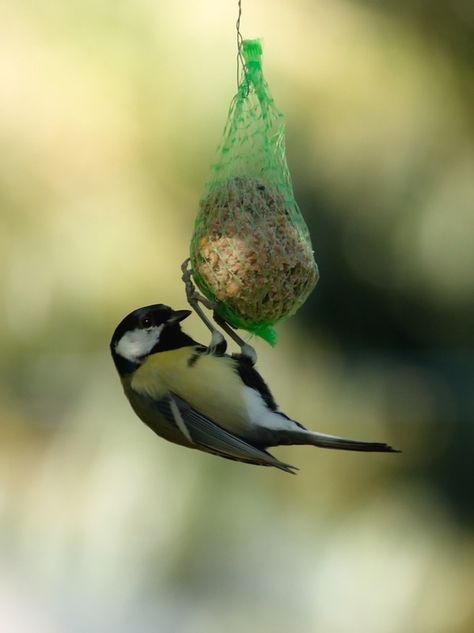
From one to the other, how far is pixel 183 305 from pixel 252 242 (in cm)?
226

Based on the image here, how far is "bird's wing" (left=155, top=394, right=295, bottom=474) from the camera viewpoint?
2.17 metres

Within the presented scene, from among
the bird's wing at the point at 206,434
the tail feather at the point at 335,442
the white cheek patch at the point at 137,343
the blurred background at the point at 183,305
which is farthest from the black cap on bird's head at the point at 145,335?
the blurred background at the point at 183,305

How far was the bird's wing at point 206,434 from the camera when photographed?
85.4 inches

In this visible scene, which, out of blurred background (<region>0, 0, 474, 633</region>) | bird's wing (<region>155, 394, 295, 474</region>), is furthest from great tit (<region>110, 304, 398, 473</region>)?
blurred background (<region>0, 0, 474, 633</region>)

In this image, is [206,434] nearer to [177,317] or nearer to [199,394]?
[199,394]

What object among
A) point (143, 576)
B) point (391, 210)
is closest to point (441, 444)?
point (391, 210)

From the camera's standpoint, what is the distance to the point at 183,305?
172 inches

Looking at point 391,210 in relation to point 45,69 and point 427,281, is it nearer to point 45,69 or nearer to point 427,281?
point 427,281

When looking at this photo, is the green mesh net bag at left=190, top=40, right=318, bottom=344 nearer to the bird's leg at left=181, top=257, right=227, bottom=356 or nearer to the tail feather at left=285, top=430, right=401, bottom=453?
the bird's leg at left=181, top=257, right=227, bottom=356

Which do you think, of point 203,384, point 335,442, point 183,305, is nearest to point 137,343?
point 203,384

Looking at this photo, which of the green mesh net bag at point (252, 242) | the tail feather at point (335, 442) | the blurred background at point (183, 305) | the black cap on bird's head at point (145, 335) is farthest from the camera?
the blurred background at point (183, 305)

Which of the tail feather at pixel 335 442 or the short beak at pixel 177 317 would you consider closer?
the tail feather at pixel 335 442

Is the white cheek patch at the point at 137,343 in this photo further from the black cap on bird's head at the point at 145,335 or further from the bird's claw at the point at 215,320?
the bird's claw at the point at 215,320

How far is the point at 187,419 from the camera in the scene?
7.32 feet
